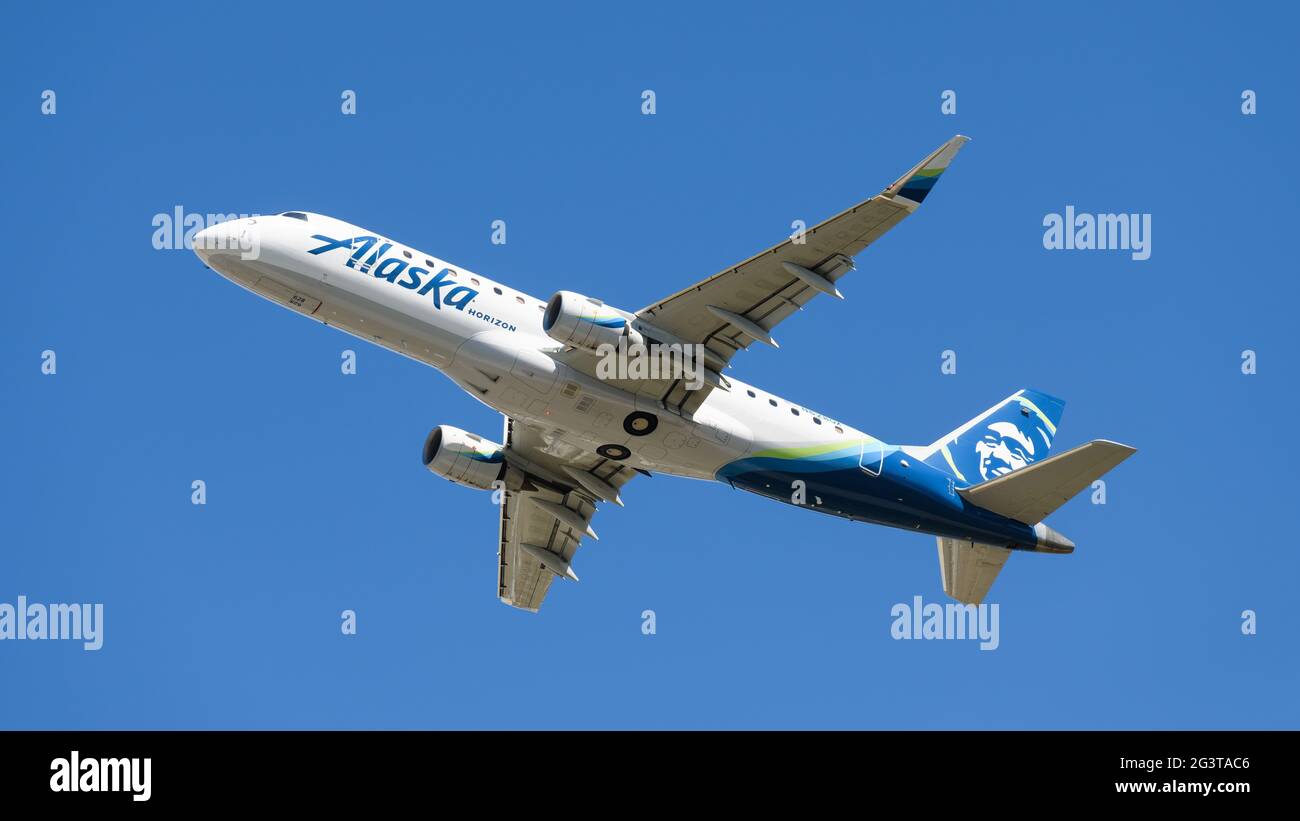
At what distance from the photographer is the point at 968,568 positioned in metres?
49.6

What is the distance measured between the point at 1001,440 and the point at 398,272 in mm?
21514

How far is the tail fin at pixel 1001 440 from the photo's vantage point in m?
48.8

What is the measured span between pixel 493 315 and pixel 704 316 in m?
6.10

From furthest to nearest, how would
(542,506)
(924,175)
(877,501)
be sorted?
(542,506)
(877,501)
(924,175)

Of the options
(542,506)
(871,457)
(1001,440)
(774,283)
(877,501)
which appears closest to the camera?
(774,283)

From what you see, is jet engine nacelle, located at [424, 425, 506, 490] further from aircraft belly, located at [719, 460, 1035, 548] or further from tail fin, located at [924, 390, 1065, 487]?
tail fin, located at [924, 390, 1065, 487]

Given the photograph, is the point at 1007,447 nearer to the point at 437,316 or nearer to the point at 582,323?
the point at 582,323

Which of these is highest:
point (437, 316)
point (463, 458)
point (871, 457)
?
point (437, 316)

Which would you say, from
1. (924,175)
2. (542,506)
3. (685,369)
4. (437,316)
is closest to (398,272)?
(437,316)

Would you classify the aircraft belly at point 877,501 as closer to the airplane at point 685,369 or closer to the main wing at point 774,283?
the airplane at point 685,369

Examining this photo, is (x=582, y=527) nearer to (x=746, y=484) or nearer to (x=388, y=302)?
(x=746, y=484)

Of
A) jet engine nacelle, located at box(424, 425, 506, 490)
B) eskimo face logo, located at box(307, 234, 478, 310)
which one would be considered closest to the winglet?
eskimo face logo, located at box(307, 234, 478, 310)

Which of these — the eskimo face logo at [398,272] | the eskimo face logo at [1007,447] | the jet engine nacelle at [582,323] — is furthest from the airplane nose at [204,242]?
the eskimo face logo at [1007,447]
